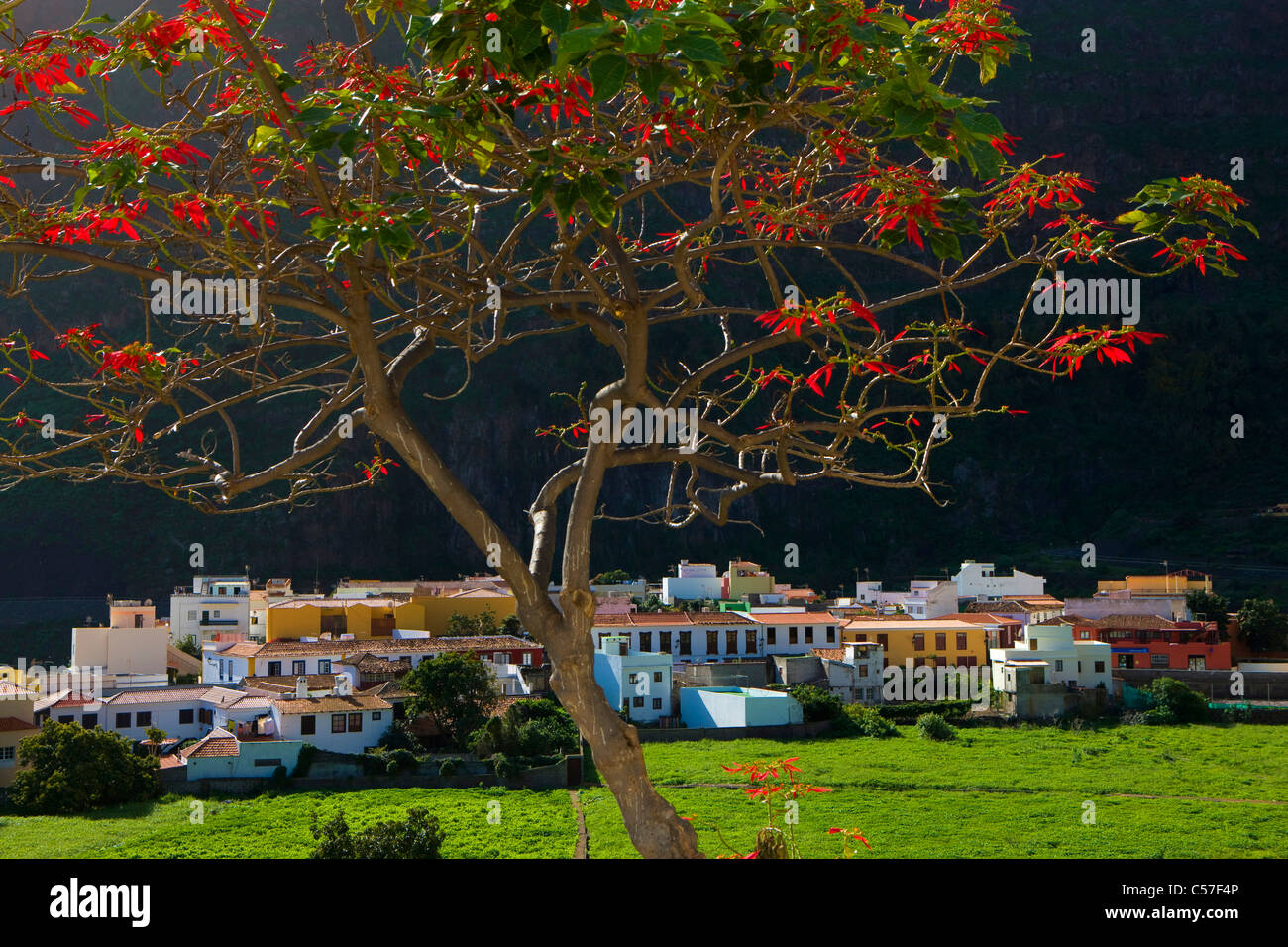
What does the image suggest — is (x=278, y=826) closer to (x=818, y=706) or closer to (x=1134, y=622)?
(x=818, y=706)

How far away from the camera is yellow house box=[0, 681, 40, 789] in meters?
19.6

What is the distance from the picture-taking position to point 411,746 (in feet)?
68.9

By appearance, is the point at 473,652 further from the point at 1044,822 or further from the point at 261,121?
the point at 261,121

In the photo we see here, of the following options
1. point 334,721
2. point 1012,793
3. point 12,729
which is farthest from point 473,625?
point 1012,793

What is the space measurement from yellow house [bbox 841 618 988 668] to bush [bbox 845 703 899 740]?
3.97m

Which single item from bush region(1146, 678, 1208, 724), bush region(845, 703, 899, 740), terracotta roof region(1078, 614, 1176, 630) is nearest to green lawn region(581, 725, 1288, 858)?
bush region(845, 703, 899, 740)

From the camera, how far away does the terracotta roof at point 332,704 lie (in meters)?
20.8

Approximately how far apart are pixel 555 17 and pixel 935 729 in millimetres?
23530

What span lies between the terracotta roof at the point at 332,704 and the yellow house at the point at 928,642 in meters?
12.4

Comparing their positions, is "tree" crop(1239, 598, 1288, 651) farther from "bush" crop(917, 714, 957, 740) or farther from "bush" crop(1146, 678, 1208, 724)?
"bush" crop(917, 714, 957, 740)

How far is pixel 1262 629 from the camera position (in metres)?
32.6

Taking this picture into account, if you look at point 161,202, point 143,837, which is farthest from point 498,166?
point 143,837

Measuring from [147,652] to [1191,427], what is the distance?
61.3 m

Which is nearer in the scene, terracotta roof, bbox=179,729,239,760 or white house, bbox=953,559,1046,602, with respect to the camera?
terracotta roof, bbox=179,729,239,760
